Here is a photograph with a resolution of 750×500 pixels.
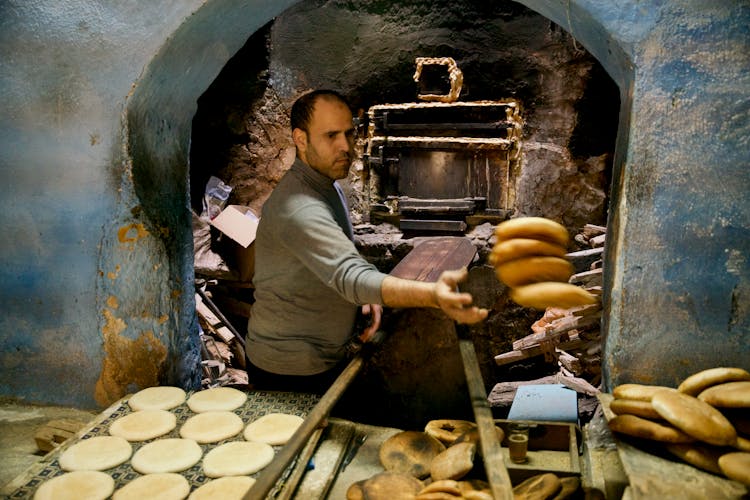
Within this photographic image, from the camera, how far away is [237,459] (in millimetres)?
1935

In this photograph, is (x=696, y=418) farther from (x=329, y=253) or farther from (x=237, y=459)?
(x=237, y=459)

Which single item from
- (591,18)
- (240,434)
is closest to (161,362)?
(240,434)

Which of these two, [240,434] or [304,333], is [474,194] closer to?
[304,333]

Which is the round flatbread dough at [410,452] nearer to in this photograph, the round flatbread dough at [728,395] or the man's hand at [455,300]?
the man's hand at [455,300]

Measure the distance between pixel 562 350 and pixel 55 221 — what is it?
4.68 m

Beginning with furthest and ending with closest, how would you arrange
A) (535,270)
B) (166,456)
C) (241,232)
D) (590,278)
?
1. (241,232)
2. (590,278)
3. (166,456)
4. (535,270)

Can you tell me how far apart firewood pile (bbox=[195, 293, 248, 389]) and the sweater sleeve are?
14.2ft

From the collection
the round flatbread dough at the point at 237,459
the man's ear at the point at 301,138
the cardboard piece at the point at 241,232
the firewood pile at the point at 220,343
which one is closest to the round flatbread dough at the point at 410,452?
the round flatbread dough at the point at 237,459

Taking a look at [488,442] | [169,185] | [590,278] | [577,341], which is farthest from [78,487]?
[577,341]

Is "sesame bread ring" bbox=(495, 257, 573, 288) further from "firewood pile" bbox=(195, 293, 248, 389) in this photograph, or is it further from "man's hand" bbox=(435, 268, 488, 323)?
"firewood pile" bbox=(195, 293, 248, 389)

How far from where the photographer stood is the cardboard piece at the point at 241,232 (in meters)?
6.70

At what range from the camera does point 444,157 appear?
6.75 m

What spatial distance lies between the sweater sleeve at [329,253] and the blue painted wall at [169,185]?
0.81 m

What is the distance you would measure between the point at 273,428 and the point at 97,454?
2.15 ft
